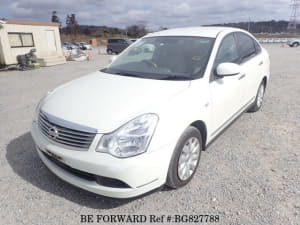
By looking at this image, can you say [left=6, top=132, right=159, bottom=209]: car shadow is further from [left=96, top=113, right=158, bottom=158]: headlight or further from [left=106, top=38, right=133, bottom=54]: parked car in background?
[left=106, top=38, right=133, bottom=54]: parked car in background

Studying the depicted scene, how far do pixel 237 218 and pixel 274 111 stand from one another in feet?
10.6

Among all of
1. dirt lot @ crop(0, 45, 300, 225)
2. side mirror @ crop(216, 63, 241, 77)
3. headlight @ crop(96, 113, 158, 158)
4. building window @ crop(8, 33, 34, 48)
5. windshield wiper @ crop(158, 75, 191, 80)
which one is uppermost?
building window @ crop(8, 33, 34, 48)

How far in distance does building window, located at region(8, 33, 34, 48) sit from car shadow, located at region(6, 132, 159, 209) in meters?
12.7

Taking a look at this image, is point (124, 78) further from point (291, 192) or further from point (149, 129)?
point (291, 192)

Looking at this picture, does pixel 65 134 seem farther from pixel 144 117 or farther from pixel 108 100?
pixel 144 117

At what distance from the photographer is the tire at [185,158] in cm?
203

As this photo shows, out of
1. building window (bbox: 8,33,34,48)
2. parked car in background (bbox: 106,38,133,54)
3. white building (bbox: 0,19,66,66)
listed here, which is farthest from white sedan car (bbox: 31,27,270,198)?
parked car in background (bbox: 106,38,133,54)

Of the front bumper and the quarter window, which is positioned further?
the quarter window

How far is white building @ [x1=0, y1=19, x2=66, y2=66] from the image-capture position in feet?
42.0

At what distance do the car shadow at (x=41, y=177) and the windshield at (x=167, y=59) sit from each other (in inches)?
58.4

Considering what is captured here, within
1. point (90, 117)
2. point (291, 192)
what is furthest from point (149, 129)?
point (291, 192)

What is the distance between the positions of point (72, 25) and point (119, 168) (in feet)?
231

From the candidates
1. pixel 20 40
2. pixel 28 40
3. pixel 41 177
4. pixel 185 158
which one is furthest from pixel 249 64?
pixel 28 40

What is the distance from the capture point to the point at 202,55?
2.65 meters
